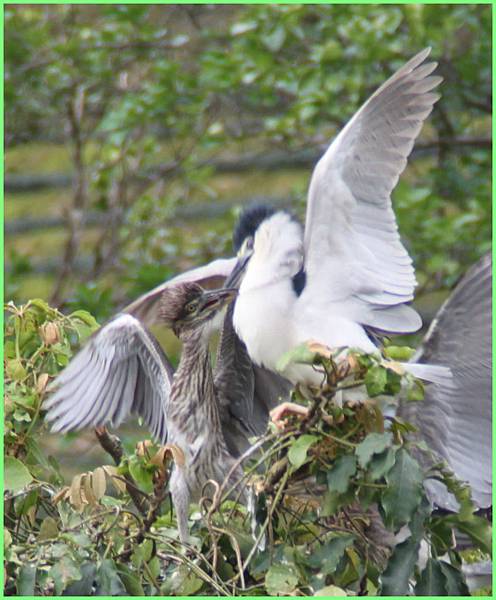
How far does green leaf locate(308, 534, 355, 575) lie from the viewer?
173 cm

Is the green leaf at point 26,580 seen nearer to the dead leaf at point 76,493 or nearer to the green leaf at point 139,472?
the dead leaf at point 76,493

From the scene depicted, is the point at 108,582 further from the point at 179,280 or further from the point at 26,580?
the point at 179,280

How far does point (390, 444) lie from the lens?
167cm

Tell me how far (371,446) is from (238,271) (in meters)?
0.97

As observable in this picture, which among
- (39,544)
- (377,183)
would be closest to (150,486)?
(39,544)

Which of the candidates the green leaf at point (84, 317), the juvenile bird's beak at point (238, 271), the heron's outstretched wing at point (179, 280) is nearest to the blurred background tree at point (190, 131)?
the heron's outstretched wing at point (179, 280)

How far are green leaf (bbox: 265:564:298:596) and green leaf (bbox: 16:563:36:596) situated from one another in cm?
35

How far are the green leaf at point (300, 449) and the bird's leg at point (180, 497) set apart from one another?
1.64 feet

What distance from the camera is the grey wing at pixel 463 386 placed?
94.2 inches

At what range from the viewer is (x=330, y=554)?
1738 mm

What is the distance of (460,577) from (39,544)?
0.65 meters

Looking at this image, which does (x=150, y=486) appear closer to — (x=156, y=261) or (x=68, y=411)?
(x=68, y=411)

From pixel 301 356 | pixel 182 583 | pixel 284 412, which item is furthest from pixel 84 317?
pixel 301 356

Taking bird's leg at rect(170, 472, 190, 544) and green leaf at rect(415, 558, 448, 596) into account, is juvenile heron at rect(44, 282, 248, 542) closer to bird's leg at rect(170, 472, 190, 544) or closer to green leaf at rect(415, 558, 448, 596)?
bird's leg at rect(170, 472, 190, 544)
